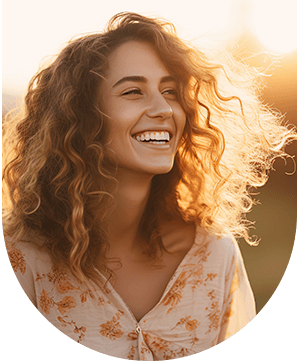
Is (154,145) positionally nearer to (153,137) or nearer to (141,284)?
(153,137)

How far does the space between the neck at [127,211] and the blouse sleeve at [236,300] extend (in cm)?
44

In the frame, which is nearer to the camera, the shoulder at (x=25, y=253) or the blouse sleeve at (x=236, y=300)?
the shoulder at (x=25, y=253)

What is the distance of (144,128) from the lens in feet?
3.84

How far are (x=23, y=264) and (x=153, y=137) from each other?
1.99ft

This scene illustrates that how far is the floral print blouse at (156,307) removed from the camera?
3.99 ft

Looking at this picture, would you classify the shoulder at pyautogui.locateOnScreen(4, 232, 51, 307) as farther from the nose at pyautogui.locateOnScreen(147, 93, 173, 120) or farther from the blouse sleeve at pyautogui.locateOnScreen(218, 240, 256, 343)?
the blouse sleeve at pyautogui.locateOnScreen(218, 240, 256, 343)

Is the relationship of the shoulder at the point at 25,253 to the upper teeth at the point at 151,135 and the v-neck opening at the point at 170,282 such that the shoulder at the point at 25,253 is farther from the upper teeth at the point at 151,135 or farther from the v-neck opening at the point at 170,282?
the upper teeth at the point at 151,135

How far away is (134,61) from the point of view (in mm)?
1166

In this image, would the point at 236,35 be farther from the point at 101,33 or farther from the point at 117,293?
the point at 117,293

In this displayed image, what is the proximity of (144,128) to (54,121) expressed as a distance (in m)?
0.30

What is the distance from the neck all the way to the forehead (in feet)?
1.09

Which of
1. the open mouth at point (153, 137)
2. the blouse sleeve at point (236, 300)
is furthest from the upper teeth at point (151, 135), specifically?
the blouse sleeve at point (236, 300)

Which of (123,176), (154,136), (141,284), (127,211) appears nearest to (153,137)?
(154,136)

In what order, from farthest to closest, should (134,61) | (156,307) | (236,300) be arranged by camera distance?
1. (236,300)
2. (156,307)
3. (134,61)
